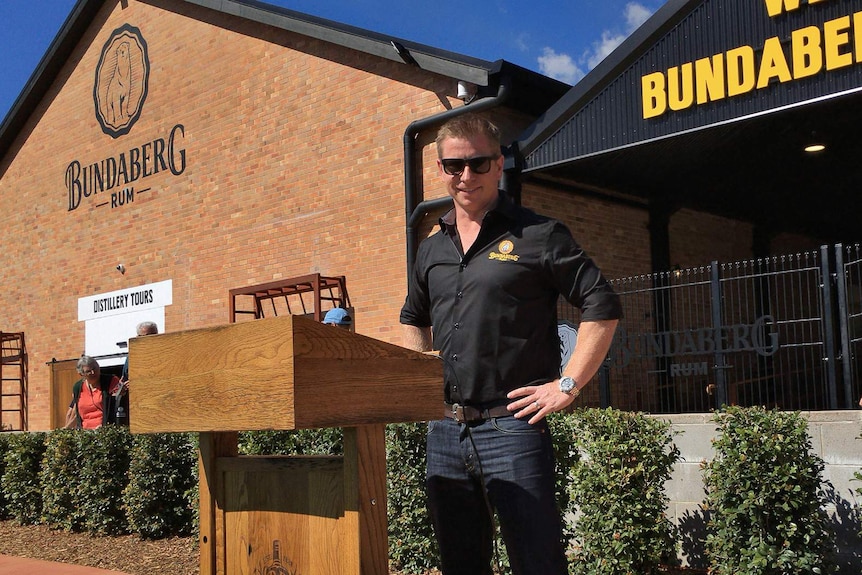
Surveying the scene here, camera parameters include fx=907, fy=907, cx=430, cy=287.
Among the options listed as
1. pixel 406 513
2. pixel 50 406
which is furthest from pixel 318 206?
pixel 50 406

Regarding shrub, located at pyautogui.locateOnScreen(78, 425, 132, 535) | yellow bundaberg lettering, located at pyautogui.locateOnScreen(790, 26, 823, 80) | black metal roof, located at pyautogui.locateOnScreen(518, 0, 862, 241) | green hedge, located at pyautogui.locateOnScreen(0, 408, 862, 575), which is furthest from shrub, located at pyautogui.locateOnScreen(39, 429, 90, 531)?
yellow bundaberg lettering, located at pyautogui.locateOnScreen(790, 26, 823, 80)

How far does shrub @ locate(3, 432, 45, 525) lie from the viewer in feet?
34.7

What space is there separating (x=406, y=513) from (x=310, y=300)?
6.70m

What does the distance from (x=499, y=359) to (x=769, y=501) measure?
3858mm

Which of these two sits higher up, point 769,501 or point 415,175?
point 415,175

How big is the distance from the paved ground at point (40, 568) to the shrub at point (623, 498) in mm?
3764

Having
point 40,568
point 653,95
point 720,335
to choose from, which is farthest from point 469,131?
point 653,95

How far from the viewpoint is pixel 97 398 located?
34.6ft

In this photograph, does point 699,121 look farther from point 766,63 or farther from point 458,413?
point 458,413

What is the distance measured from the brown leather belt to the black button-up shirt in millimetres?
22

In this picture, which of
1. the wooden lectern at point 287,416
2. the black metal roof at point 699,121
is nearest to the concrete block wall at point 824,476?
the black metal roof at point 699,121

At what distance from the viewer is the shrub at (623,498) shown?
20.7ft

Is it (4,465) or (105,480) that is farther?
(4,465)

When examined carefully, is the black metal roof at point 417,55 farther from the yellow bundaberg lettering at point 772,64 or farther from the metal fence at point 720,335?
the yellow bundaberg lettering at point 772,64
